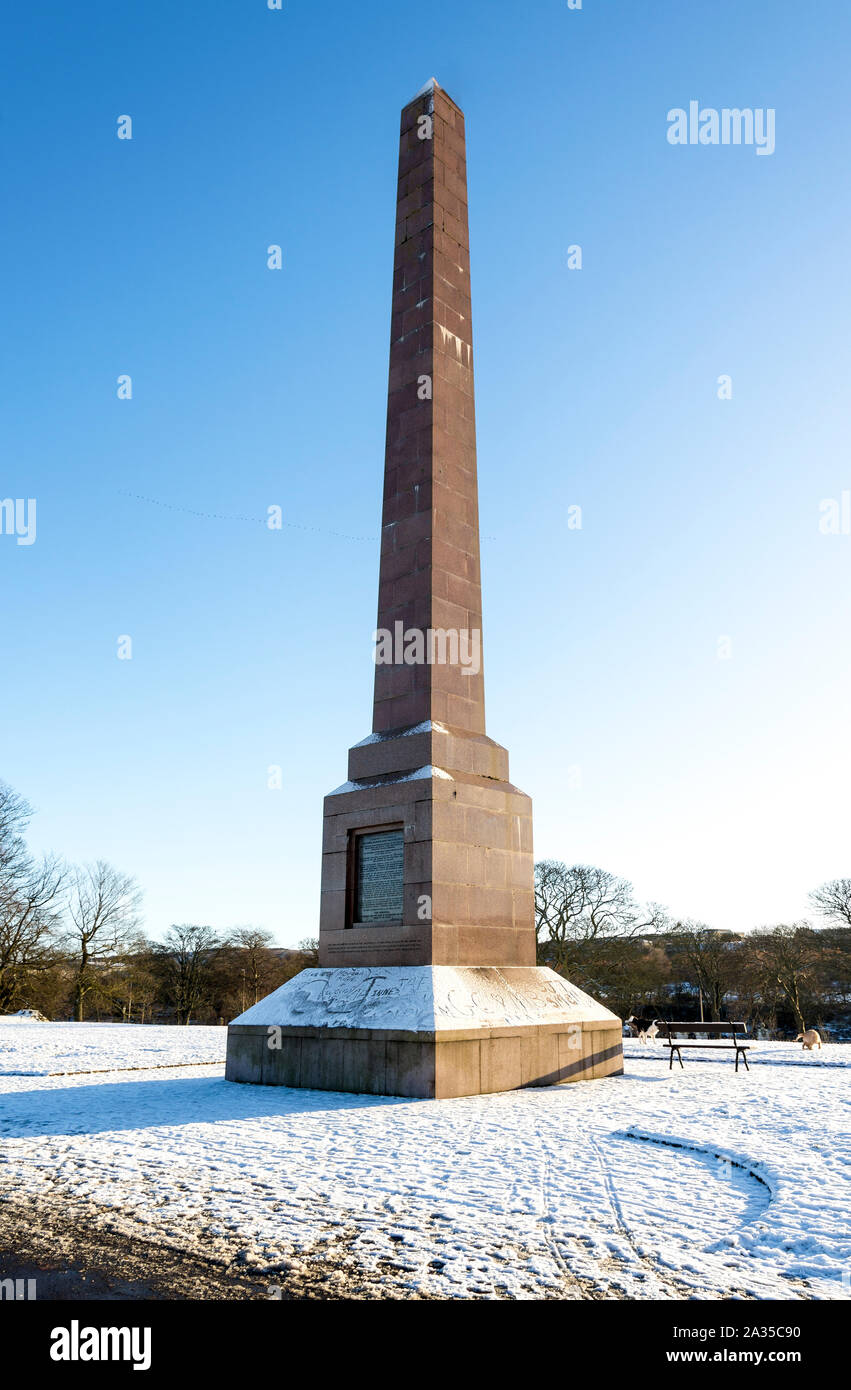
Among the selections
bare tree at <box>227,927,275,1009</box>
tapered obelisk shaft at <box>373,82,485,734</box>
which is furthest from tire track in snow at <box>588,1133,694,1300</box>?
bare tree at <box>227,927,275,1009</box>

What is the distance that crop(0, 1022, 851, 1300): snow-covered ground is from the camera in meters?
4.07

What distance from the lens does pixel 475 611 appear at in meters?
14.2

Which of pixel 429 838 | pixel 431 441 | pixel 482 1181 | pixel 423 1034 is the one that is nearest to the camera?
pixel 482 1181

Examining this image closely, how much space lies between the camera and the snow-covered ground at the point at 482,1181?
4066mm

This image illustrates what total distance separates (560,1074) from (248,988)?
166 feet

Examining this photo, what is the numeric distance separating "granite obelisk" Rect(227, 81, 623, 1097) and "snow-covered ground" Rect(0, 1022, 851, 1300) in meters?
0.60

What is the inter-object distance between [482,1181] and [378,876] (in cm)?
695

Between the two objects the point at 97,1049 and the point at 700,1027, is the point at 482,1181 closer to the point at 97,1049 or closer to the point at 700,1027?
the point at 700,1027

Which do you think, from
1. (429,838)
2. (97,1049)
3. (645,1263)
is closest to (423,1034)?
(429,838)

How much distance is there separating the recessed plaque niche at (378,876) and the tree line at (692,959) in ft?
87.8

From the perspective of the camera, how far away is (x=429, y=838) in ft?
38.9
